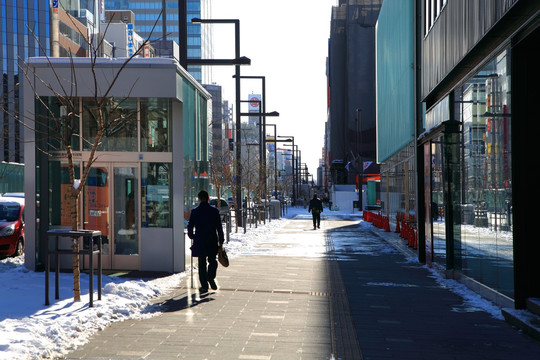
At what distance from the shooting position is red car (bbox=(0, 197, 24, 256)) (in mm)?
16625

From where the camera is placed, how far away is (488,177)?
10.3 metres

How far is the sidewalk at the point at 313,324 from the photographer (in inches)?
260

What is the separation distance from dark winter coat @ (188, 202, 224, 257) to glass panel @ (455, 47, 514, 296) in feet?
14.2

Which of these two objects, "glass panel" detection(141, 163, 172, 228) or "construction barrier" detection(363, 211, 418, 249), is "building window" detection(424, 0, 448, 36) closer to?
"glass panel" detection(141, 163, 172, 228)

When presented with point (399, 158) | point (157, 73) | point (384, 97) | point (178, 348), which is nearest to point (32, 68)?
point (157, 73)

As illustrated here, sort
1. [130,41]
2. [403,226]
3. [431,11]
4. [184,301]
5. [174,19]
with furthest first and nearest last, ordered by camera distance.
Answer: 1. [174,19]
2. [130,41]
3. [403,226]
4. [431,11]
5. [184,301]

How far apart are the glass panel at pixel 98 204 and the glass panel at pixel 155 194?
803mm

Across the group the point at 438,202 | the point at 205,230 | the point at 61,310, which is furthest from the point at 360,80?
the point at 61,310

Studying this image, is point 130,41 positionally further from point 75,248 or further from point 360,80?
point 75,248

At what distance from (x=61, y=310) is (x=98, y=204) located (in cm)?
541

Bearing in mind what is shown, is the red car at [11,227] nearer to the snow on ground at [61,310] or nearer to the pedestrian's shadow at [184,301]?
the snow on ground at [61,310]

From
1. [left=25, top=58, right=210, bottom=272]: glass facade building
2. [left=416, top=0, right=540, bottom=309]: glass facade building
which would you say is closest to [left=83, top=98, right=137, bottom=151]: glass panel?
[left=25, top=58, right=210, bottom=272]: glass facade building

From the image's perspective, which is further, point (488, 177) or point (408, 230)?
point (408, 230)

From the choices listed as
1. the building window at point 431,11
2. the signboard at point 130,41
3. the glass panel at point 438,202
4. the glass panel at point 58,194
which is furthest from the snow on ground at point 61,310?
the signboard at point 130,41
